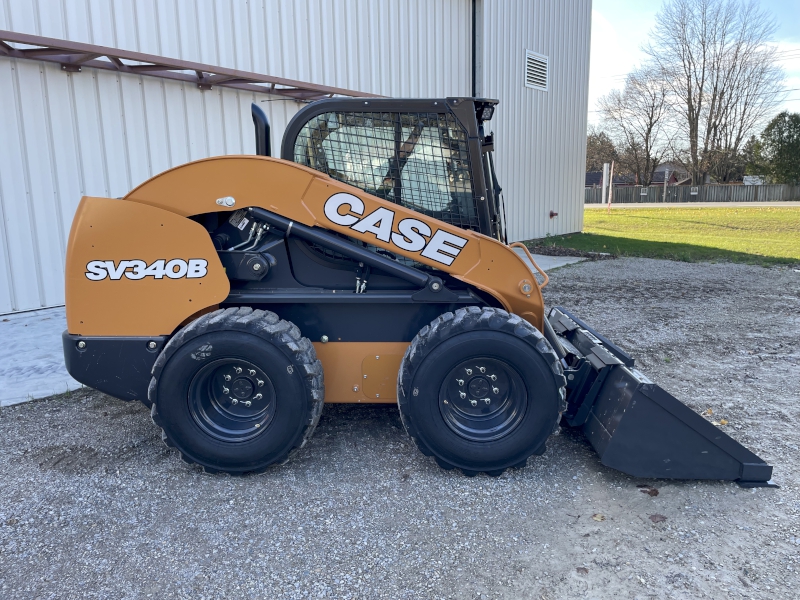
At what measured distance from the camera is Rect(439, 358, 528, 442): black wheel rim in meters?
3.45

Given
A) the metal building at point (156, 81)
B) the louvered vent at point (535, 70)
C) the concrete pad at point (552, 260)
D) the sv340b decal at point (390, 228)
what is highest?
the louvered vent at point (535, 70)

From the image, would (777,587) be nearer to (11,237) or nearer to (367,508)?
(367,508)

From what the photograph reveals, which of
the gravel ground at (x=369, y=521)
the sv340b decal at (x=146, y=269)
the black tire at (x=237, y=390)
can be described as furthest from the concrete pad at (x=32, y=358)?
the black tire at (x=237, y=390)

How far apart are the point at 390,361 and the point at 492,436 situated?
30.4 inches

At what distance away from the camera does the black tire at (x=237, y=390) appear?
3.37m

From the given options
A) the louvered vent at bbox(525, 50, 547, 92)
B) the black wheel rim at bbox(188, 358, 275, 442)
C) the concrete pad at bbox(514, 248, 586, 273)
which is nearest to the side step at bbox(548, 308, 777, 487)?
the black wheel rim at bbox(188, 358, 275, 442)

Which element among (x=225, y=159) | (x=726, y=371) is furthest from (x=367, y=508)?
(x=726, y=371)

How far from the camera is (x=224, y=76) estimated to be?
7.91 meters

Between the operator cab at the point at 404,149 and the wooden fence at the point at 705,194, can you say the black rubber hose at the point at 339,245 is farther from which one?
the wooden fence at the point at 705,194

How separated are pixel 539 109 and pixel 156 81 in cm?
1048

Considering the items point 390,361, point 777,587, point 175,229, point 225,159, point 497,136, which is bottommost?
point 777,587

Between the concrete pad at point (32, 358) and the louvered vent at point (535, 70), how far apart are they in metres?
12.1

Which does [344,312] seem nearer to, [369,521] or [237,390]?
[237,390]

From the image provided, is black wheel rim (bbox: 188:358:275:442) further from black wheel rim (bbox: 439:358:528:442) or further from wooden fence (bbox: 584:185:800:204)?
wooden fence (bbox: 584:185:800:204)
